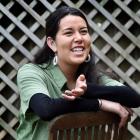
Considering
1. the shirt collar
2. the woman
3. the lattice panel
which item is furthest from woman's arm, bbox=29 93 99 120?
the lattice panel

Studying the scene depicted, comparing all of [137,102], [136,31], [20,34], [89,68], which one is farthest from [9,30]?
[137,102]

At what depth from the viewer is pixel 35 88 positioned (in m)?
1.63

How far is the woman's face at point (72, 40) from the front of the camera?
173 centimetres

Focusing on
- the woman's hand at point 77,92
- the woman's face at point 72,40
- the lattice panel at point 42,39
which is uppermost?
the woman's face at point 72,40

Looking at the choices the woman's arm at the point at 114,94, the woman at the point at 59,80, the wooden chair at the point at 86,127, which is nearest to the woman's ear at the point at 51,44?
the woman at the point at 59,80

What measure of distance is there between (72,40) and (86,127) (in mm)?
351

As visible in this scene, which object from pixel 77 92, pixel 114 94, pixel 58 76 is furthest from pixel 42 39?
pixel 77 92

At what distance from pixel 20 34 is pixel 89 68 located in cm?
148

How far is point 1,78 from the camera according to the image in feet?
10.6

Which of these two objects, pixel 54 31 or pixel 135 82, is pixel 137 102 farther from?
pixel 135 82

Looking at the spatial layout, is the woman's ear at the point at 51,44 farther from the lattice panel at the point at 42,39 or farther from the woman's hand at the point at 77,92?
the lattice panel at the point at 42,39

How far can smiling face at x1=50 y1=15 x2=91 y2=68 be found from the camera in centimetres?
→ 173

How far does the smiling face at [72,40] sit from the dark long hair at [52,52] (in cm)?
2

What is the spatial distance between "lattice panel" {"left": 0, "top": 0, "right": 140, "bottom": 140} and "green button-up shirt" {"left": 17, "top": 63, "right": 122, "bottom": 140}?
1409 mm
